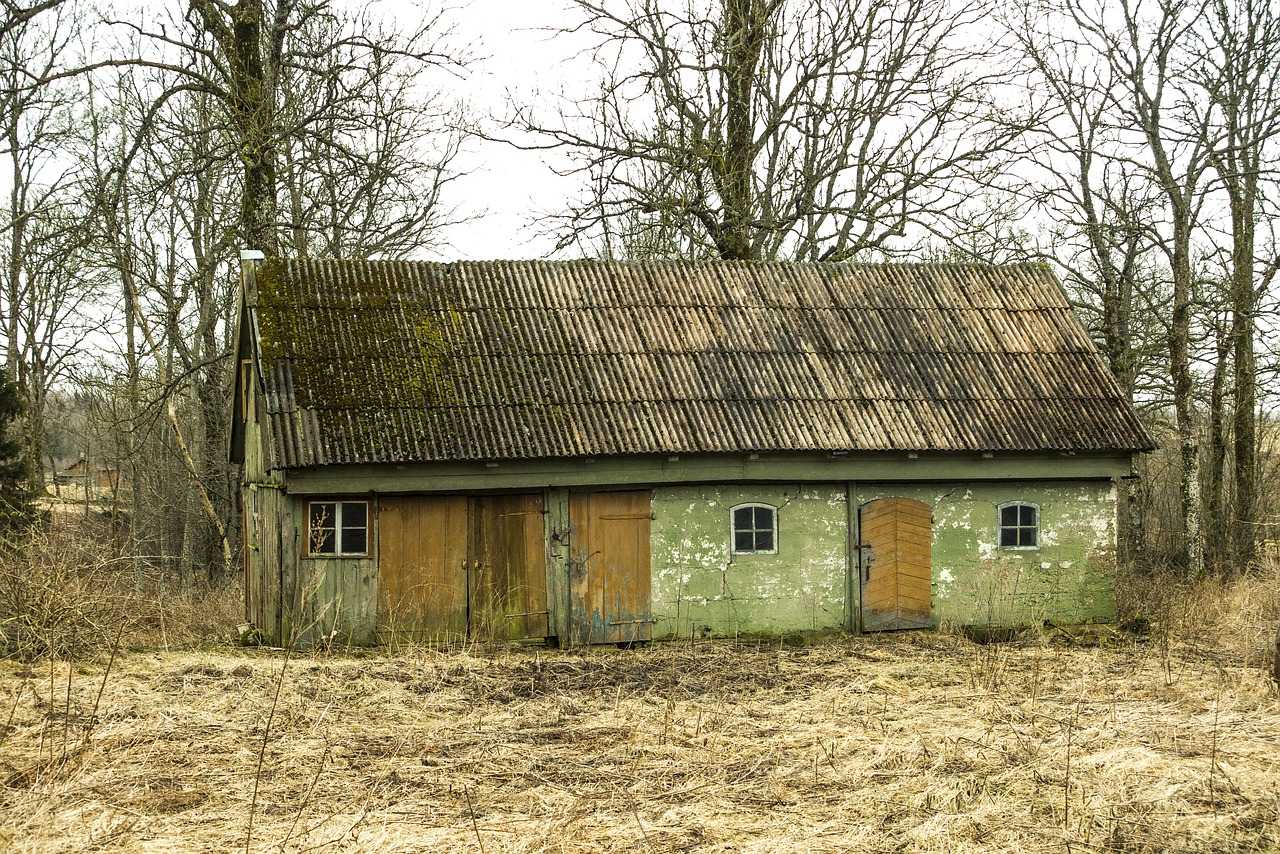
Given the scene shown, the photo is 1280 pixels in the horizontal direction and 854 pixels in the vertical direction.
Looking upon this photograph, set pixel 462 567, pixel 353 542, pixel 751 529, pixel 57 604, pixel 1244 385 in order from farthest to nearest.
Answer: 1. pixel 1244 385
2. pixel 751 529
3. pixel 462 567
4. pixel 353 542
5. pixel 57 604

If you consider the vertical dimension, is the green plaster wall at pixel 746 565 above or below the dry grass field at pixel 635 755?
above

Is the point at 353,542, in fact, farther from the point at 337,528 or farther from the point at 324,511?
the point at 324,511

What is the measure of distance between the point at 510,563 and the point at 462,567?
54cm

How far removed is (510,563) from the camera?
1341cm

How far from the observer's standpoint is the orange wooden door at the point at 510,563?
43.7 feet

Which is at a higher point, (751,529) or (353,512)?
(353,512)

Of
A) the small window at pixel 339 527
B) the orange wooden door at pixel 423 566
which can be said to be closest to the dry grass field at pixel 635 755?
the orange wooden door at pixel 423 566

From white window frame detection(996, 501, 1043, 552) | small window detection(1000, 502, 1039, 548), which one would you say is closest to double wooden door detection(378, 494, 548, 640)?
white window frame detection(996, 501, 1043, 552)

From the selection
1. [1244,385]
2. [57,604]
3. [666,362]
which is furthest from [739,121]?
[57,604]

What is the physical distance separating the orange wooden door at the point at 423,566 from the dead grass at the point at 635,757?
1.72 metres

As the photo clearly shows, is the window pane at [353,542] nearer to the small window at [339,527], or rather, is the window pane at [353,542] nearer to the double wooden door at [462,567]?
the small window at [339,527]

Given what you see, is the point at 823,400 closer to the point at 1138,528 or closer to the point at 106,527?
the point at 1138,528

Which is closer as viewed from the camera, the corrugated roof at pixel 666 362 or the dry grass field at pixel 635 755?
the dry grass field at pixel 635 755

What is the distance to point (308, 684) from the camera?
10016 millimetres
